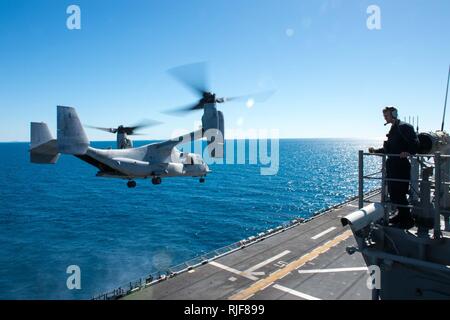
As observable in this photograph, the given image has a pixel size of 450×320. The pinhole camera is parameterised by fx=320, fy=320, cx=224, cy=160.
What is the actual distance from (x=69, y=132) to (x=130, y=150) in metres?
6.60

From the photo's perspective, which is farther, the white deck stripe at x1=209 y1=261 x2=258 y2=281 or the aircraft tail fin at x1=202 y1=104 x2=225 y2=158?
the aircraft tail fin at x1=202 y1=104 x2=225 y2=158

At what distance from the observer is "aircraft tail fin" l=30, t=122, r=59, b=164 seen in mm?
22453

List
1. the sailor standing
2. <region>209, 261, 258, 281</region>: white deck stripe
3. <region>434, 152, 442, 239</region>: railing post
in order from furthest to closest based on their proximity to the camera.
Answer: <region>209, 261, 258, 281</region>: white deck stripe
the sailor standing
<region>434, 152, 442, 239</region>: railing post

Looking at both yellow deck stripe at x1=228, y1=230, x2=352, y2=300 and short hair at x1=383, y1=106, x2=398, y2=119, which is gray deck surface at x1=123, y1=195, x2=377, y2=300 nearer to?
yellow deck stripe at x1=228, y1=230, x2=352, y2=300

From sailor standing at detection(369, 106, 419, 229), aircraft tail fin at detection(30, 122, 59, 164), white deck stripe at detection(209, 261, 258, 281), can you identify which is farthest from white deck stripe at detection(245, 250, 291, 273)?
sailor standing at detection(369, 106, 419, 229)

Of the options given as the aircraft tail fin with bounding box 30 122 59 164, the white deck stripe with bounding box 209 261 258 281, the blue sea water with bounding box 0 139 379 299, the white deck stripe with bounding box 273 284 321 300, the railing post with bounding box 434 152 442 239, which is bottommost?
the blue sea water with bounding box 0 139 379 299

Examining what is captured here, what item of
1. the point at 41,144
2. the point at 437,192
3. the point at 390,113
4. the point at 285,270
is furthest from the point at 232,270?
the point at 437,192

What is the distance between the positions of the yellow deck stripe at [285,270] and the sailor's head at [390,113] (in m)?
16.9

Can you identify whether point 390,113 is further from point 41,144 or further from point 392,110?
point 41,144

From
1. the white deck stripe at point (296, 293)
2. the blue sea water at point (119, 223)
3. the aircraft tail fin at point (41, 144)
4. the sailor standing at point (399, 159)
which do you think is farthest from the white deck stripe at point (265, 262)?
the sailor standing at point (399, 159)

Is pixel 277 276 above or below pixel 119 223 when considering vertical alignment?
above

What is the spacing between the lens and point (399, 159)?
8.19m

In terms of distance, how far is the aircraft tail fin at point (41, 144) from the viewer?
22453 millimetres

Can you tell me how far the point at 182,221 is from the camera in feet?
197
